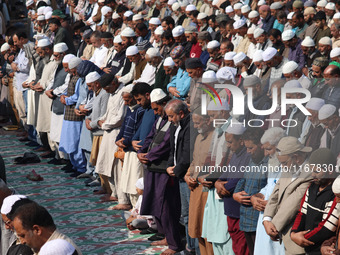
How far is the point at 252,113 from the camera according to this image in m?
8.02

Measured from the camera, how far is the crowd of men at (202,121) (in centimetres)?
591

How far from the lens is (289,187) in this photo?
5.79m

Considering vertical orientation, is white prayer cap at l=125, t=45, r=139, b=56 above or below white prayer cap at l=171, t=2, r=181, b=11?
below

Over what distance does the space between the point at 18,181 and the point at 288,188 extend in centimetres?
612

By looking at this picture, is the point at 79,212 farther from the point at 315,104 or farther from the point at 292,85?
the point at 315,104

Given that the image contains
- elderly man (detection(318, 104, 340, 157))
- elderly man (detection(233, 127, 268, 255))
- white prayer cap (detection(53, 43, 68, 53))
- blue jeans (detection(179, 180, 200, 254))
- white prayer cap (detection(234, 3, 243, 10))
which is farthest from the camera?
white prayer cap (detection(234, 3, 243, 10))

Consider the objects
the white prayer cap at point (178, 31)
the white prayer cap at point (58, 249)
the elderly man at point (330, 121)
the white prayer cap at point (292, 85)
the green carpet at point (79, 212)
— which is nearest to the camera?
the white prayer cap at point (58, 249)

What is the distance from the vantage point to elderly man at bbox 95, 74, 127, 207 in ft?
31.1

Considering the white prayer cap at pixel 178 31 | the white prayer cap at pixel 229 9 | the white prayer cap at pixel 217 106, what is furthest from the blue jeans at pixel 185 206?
the white prayer cap at pixel 229 9

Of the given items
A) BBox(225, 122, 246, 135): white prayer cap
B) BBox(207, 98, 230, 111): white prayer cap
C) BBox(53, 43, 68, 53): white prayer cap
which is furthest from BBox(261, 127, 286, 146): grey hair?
BBox(53, 43, 68, 53): white prayer cap

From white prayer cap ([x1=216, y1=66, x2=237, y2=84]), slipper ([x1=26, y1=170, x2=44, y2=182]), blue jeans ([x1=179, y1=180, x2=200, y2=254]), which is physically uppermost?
white prayer cap ([x1=216, y1=66, x2=237, y2=84])

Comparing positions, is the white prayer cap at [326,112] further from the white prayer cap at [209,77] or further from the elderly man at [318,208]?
the white prayer cap at [209,77]

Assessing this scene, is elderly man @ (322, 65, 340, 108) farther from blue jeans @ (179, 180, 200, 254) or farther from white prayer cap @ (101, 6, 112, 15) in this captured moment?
white prayer cap @ (101, 6, 112, 15)

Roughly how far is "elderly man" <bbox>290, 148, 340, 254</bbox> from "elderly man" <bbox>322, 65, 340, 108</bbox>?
Answer: 8.85 ft
